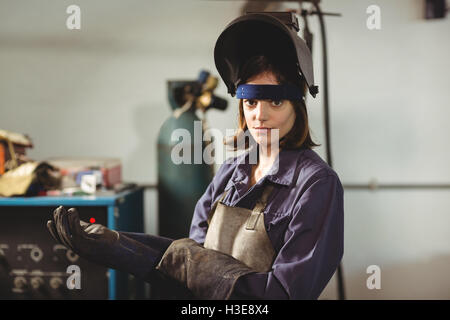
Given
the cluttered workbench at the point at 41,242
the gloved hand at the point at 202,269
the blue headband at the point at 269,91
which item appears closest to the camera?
the gloved hand at the point at 202,269

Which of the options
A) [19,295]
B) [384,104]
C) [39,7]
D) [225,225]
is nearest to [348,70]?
[384,104]

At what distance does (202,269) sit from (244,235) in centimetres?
14

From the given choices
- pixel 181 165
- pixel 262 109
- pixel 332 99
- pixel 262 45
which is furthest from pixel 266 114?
pixel 332 99

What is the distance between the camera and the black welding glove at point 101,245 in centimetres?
88

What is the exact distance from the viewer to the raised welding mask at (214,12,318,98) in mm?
900

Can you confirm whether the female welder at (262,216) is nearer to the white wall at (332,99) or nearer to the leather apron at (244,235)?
the leather apron at (244,235)

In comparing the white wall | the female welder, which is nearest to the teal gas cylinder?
the white wall

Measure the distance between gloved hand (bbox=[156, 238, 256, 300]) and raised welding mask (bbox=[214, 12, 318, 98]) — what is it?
1.25 feet

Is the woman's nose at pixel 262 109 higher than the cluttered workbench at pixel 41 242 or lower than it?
higher

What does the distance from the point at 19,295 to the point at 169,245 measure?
97cm

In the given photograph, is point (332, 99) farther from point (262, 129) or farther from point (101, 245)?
point (101, 245)

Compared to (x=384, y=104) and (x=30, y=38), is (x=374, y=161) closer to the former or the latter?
(x=384, y=104)

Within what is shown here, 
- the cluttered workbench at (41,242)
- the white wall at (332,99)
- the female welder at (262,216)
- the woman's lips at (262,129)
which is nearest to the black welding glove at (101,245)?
the female welder at (262,216)

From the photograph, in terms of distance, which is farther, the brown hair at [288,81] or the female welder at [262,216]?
the brown hair at [288,81]
